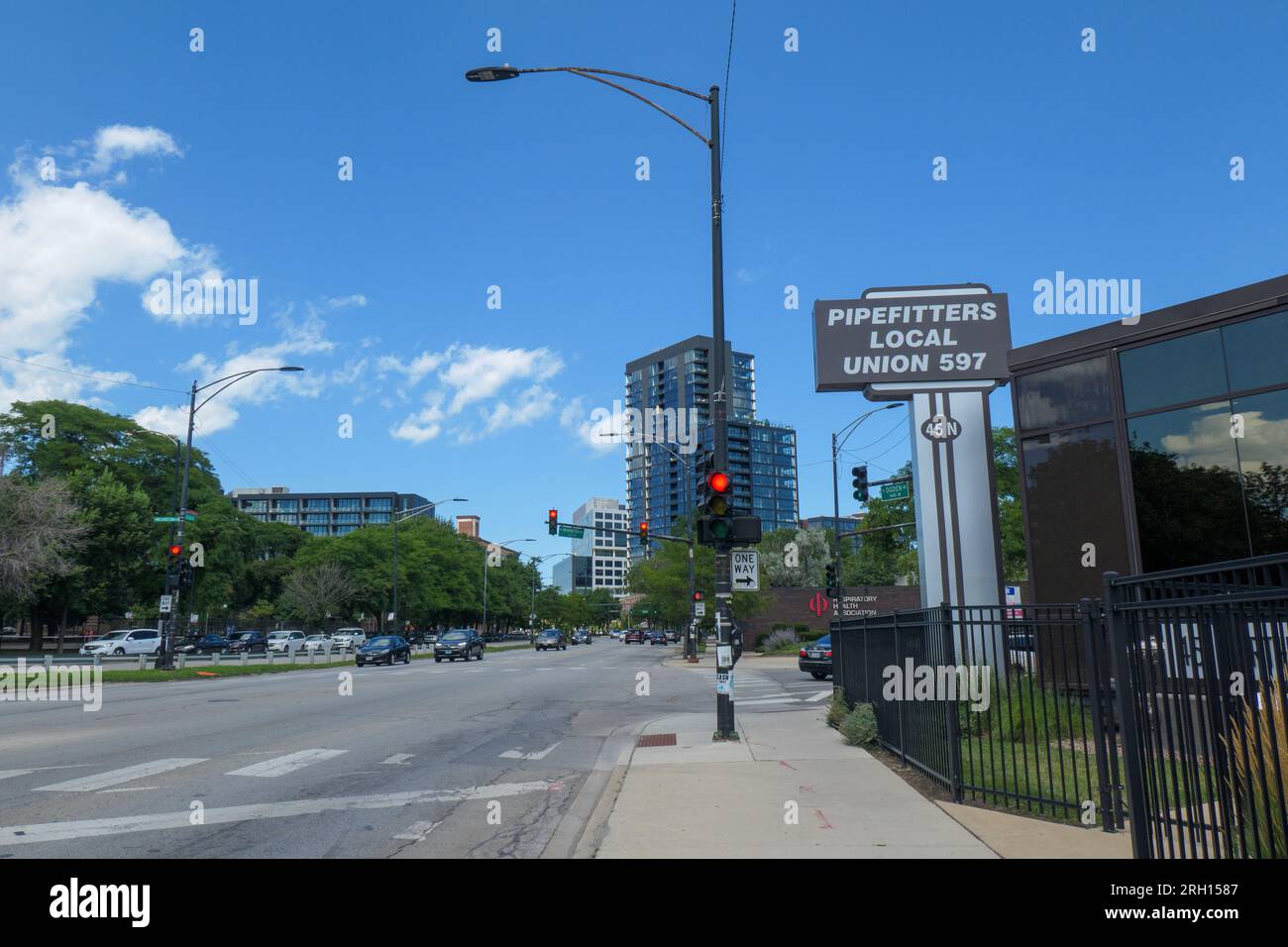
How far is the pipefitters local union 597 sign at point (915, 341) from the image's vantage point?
15484 mm

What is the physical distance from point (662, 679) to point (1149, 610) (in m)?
26.1

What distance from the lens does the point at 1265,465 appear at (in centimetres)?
1397

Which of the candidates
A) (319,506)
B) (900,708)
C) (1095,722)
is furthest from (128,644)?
(319,506)

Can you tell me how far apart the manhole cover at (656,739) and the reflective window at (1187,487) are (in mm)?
8494

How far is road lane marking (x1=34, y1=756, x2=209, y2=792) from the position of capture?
8.62 metres

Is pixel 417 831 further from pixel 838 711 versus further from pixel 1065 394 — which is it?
pixel 1065 394

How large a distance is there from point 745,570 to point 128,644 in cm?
4464

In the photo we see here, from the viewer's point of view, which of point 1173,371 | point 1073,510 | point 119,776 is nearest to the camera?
point 119,776

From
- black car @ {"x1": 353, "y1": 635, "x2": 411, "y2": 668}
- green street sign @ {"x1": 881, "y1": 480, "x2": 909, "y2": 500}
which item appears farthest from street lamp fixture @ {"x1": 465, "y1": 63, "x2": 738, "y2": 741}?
black car @ {"x1": 353, "y1": 635, "x2": 411, "y2": 668}

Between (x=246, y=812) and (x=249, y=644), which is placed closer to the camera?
(x=246, y=812)

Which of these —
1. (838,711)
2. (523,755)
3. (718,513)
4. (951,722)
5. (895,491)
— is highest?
(895,491)

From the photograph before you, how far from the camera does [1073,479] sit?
16.1 m

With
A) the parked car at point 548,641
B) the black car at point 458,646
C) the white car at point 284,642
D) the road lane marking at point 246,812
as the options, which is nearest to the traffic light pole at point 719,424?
the road lane marking at point 246,812
